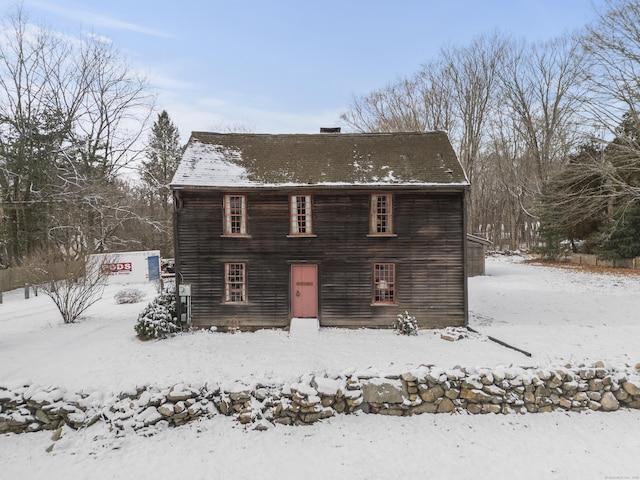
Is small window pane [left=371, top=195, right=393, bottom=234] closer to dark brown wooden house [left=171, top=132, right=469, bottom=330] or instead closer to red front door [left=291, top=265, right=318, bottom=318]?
dark brown wooden house [left=171, top=132, right=469, bottom=330]

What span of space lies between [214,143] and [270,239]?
5435mm

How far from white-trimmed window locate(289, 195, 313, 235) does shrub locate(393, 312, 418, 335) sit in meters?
4.78

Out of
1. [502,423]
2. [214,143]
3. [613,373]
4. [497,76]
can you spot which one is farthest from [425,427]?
[497,76]

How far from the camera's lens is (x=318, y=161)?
13906 millimetres

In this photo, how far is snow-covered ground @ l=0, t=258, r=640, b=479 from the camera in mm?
6836

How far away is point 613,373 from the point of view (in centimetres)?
884

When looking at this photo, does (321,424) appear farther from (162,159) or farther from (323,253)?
(162,159)

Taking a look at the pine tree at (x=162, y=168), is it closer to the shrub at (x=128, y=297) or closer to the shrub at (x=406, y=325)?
the shrub at (x=128, y=297)

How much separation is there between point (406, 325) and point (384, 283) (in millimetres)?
1783

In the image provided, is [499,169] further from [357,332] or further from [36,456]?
[36,456]

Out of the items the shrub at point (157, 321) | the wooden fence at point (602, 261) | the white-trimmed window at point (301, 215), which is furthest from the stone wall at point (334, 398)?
the wooden fence at point (602, 261)

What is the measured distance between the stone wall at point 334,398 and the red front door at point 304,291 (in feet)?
14.6

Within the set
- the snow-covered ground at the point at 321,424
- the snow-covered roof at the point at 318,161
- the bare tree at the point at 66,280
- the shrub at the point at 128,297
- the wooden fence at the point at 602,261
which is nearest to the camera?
the snow-covered ground at the point at 321,424

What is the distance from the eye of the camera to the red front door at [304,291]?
1304cm
